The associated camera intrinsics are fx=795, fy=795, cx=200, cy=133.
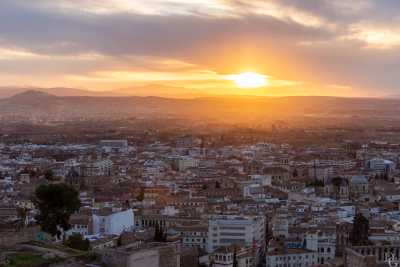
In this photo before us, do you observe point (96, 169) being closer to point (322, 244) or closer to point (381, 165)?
point (381, 165)

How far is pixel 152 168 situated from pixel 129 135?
2412 inches

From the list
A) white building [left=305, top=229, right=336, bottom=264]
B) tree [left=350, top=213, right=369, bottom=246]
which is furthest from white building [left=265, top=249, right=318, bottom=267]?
tree [left=350, top=213, right=369, bottom=246]

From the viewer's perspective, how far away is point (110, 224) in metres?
34.9

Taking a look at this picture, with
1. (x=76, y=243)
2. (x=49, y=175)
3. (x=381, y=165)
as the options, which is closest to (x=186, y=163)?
(x=381, y=165)

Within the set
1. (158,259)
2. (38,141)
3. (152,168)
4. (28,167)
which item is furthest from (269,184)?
(38,141)

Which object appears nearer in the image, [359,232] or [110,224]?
[359,232]

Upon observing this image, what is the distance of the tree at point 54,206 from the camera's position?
24.8 meters

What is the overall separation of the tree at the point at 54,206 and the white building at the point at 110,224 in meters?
8.61

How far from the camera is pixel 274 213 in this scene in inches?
1547

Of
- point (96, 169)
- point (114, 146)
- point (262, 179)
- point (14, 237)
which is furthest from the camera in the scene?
point (114, 146)

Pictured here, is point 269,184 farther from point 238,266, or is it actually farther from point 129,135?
point 129,135

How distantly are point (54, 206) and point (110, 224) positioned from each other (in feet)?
32.9

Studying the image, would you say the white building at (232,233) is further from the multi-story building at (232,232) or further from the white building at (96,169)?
the white building at (96,169)

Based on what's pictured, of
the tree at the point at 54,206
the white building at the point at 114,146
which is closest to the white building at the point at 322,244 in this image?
the tree at the point at 54,206
